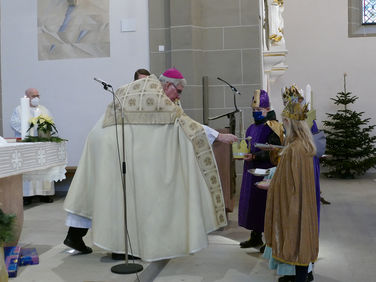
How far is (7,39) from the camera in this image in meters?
8.67

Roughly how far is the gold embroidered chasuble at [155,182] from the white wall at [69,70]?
419 centimetres

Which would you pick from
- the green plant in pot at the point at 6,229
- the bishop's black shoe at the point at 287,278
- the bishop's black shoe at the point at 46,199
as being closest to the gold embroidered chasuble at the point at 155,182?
the bishop's black shoe at the point at 287,278

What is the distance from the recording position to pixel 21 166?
13.9ft

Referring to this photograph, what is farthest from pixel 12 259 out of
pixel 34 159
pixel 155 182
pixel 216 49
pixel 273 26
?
pixel 273 26

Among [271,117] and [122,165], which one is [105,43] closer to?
[271,117]

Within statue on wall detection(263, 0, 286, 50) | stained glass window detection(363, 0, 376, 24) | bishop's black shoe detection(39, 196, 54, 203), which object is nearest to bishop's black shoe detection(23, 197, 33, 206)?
bishop's black shoe detection(39, 196, 54, 203)

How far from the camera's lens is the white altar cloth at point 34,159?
404 centimetres

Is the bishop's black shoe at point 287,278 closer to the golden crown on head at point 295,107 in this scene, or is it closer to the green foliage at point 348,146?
the golden crown on head at point 295,107

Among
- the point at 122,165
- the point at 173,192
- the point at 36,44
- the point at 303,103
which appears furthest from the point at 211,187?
the point at 36,44

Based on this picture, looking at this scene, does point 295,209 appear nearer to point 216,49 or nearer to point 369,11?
point 216,49

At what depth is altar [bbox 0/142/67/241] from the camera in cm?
407

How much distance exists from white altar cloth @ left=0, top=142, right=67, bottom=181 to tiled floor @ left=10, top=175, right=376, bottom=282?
74 centimetres

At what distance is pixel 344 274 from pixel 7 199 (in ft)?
10.1

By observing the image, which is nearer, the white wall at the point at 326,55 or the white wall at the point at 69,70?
the white wall at the point at 69,70
